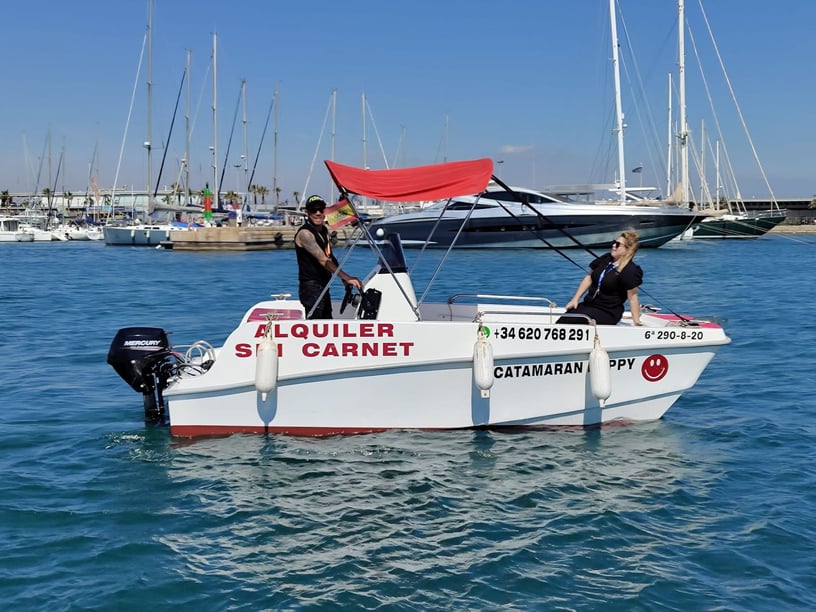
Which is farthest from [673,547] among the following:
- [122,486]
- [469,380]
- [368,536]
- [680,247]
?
[680,247]

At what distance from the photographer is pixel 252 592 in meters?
5.00

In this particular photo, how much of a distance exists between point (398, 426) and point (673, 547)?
2.90m

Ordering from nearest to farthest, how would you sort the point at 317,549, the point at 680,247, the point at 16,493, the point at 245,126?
the point at 317,549, the point at 16,493, the point at 680,247, the point at 245,126

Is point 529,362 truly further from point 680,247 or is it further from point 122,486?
point 680,247

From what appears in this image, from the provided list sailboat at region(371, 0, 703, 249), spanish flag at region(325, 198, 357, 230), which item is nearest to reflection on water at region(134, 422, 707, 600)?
spanish flag at region(325, 198, 357, 230)

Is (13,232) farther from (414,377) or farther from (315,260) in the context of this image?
(414,377)

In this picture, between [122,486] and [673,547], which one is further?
[122,486]

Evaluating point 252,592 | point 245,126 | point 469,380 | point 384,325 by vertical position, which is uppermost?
point 245,126

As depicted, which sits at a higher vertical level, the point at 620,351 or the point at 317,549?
the point at 620,351

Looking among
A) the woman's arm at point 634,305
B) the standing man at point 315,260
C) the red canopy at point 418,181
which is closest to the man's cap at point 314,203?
the standing man at point 315,260

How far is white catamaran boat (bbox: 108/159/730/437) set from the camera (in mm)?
7434

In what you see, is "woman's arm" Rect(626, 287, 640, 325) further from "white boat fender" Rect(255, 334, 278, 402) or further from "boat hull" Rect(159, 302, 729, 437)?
"white boat fender" Rect(255, 334, 278, 402)

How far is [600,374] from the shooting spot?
7531mm

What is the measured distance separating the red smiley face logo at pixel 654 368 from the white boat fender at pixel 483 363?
1.64 m
